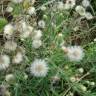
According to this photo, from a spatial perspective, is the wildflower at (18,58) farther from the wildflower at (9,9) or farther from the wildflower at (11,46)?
the wildflower at (9,9)

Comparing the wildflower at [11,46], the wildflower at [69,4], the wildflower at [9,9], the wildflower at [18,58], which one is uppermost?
the wildflower at [69,4]

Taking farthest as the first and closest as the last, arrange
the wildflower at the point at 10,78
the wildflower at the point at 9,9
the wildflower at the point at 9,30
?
1. the wildflower at the point at 9,9
2. the wildflower at the point at 9,30
3. the wildflower at the point at 10,78

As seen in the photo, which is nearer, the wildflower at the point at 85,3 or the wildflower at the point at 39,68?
the wildflower at the point at 39,68

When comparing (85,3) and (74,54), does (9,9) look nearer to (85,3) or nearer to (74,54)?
(85,3)

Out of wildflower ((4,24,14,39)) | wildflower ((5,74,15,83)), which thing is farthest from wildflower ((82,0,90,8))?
wildflower ((5,74,15,83))

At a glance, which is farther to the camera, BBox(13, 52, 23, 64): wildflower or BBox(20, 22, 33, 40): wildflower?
BBox(20, 22, 33, 40): wildflower

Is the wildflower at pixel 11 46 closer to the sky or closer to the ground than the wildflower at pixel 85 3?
closer to the ground

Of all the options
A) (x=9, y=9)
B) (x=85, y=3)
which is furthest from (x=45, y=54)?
(x=85, y=3)

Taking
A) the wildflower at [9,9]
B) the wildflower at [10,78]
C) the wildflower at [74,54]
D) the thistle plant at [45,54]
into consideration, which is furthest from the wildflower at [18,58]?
the wildflower at [9,9]

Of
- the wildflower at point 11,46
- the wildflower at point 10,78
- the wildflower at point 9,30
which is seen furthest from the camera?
the wildflower at point 9,30

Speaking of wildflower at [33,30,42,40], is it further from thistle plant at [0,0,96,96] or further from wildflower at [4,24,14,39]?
wildflower at [4,24,14,39]
